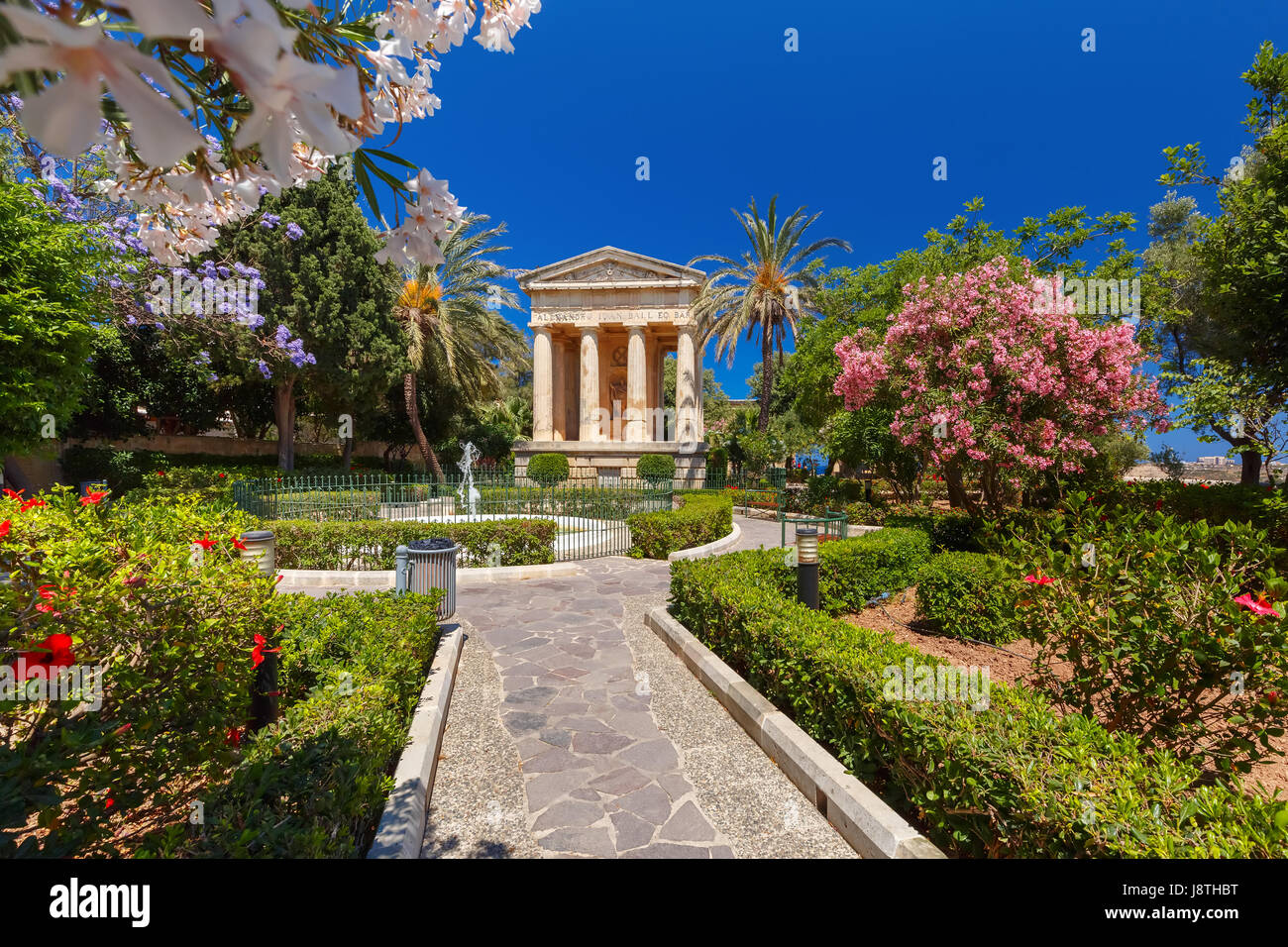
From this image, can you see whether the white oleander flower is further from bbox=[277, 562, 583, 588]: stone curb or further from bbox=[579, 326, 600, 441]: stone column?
bbox=[579, 326, 600, 441]: stone column

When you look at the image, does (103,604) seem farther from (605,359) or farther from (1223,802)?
(605,359)

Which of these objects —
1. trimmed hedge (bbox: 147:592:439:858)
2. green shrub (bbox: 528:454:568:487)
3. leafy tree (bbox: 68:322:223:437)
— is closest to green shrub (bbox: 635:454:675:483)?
green shrub (bbox: 528:454:568:487)

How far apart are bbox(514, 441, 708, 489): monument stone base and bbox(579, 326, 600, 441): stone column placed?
1.10 metres

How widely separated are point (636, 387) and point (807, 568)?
24062mm

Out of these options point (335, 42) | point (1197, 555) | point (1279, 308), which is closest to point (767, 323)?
point (1279, 308)

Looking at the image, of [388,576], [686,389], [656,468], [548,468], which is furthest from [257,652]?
[686,389]

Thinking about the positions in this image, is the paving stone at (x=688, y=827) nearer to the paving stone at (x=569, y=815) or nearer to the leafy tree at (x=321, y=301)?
the paving stone at (x=569, y=815)

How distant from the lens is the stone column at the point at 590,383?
2942 cm

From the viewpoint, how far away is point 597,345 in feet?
100

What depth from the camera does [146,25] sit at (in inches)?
26.9

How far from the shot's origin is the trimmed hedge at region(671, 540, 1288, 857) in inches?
81.0
